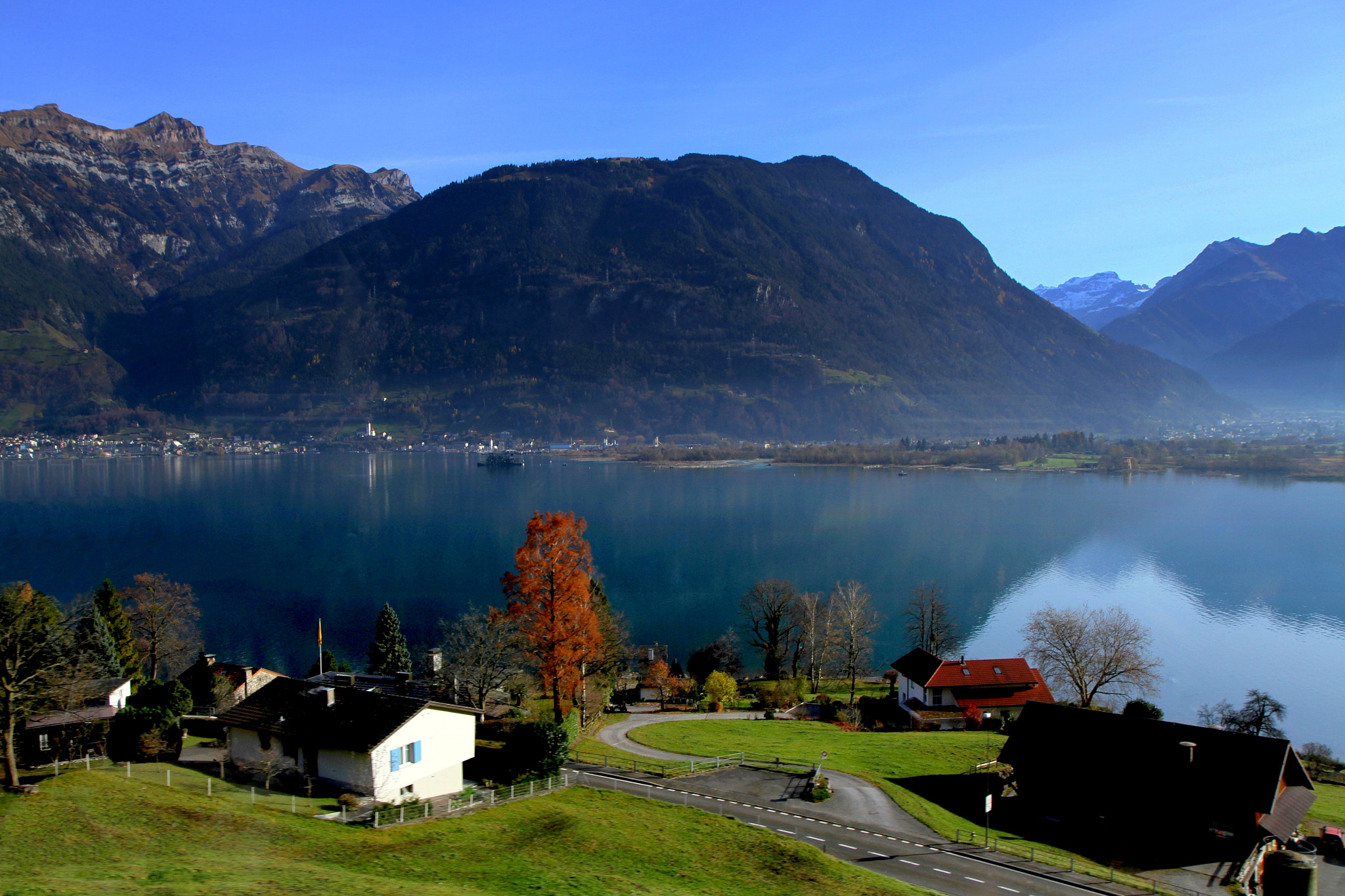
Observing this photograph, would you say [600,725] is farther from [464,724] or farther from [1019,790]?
[1019,790]

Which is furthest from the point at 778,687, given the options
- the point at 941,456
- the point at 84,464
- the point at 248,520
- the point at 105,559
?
the point at 84,464

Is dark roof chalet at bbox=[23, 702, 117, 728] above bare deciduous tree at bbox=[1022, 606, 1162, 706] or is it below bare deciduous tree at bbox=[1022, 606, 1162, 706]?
above

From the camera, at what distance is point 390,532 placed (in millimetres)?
89562

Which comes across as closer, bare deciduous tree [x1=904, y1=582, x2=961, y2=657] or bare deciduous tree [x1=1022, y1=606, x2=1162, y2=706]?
bare deciduous tree [x1=1022, y1=606, x2=1162, y2=706]

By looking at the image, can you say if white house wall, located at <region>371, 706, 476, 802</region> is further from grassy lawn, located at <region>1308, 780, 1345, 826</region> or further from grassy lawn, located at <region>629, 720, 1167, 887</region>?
grassy lawn, located at <region>1308, 780, 1345, 826</region>

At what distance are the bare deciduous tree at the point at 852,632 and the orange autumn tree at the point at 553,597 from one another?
16222mm

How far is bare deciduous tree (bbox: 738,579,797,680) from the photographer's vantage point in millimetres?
41156

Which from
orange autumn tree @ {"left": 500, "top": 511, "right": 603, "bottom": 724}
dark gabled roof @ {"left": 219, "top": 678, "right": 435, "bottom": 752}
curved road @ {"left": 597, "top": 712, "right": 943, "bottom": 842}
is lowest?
curved road @ {"left": 597, "top": 712, "right": 943, "bottom": 842}

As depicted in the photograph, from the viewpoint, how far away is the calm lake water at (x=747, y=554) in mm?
49844

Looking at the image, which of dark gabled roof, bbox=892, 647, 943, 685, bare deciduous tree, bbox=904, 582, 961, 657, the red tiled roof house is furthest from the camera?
bare deciduous tree, bbox=904, 582, 961, 657

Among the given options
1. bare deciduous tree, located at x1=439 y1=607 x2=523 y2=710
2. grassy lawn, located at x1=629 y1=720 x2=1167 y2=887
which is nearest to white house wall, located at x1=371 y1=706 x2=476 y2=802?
bare deciduous tree, located at x1=439 y1=607 x2=523 y2=710

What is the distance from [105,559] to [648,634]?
53.5m

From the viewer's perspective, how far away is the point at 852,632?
38812mm

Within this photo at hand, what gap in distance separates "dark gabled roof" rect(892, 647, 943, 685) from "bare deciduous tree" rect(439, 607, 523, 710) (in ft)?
56.8
